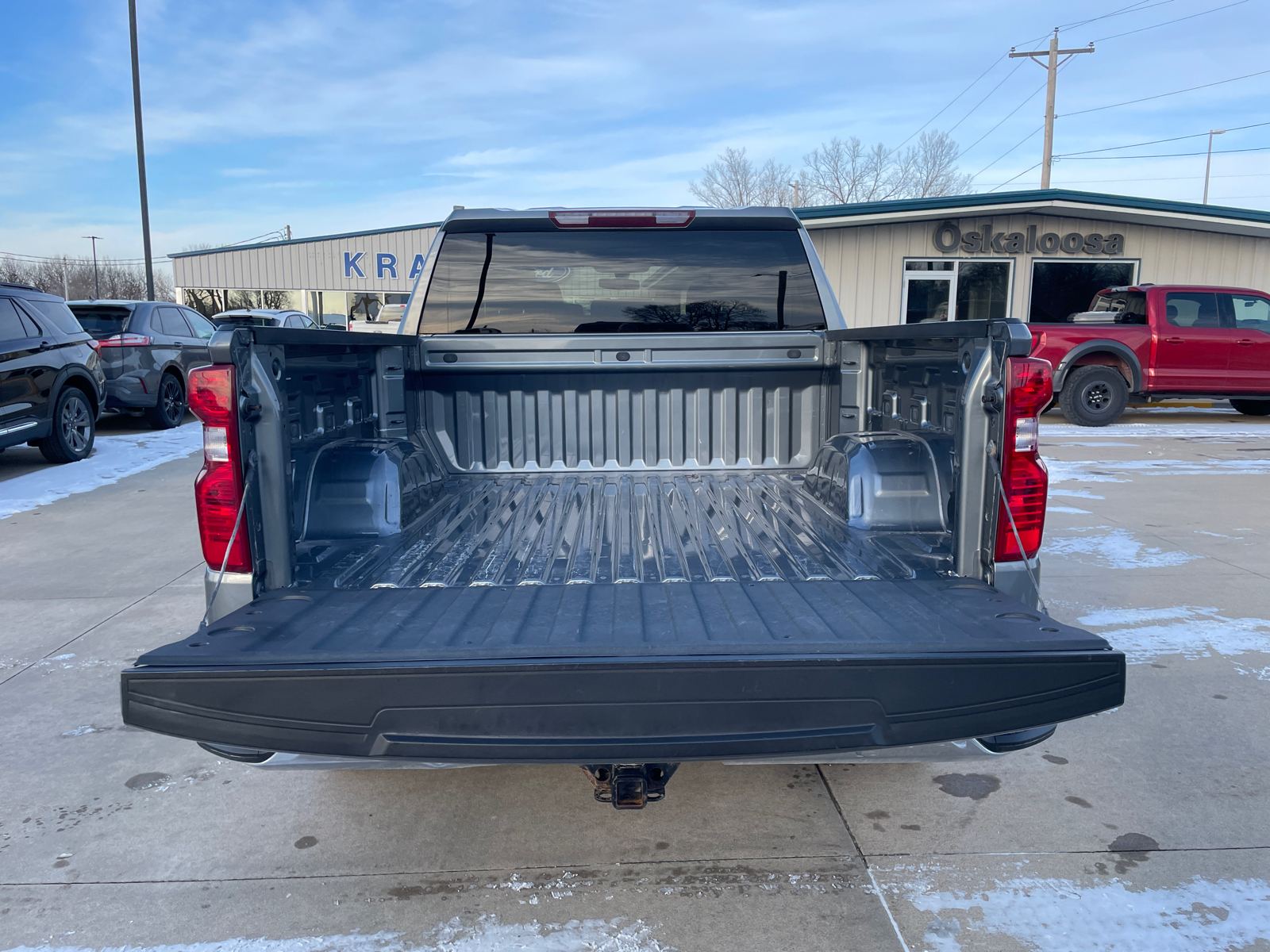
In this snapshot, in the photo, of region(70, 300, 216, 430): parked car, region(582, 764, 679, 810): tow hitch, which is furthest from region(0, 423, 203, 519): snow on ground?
region(582, 764, 679, 810): tow hitch

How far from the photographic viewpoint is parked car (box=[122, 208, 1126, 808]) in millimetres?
1984

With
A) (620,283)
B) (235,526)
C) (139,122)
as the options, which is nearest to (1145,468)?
(620,283)

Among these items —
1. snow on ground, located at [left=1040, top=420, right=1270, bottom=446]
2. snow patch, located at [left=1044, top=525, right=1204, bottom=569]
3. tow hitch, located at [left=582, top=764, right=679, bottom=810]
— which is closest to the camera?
tow hitch, located at [left=582, top=764, right=679, bottom=810]

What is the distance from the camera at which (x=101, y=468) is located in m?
9.55

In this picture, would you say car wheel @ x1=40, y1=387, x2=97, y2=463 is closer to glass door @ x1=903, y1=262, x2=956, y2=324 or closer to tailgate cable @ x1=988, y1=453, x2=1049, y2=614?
tailgate cable @ x1=988, y1=453, x2=1049, y2=614

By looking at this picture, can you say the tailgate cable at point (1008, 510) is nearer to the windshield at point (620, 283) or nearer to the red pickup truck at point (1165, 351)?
the windshield at point (620, 283)

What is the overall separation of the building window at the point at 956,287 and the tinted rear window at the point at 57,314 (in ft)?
46.7

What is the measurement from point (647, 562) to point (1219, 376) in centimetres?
1317

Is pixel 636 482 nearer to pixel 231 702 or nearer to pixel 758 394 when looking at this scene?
pixel 758 394

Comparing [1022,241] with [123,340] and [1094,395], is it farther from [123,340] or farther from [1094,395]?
[123,340]

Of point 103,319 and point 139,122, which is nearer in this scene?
point 103,319

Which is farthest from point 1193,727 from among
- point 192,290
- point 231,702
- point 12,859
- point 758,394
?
point 192,290

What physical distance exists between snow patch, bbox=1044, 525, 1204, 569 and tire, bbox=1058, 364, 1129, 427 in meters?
7.03

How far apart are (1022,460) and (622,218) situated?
2156mm
